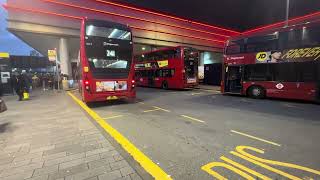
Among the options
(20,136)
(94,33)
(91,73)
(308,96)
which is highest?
(94,33)

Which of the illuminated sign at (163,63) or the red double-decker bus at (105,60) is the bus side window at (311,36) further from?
the illuminated sign at (163,63)

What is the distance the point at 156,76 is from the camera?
1953 centimetres

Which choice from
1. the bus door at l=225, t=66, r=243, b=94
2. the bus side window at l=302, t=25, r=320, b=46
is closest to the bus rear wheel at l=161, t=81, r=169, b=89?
the bus door at l=225, t=66, r=243, b=94

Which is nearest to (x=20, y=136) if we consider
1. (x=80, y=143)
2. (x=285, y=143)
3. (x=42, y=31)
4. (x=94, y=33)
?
(x=80, y=143)

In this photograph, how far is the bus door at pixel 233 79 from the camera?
12478 millimetres

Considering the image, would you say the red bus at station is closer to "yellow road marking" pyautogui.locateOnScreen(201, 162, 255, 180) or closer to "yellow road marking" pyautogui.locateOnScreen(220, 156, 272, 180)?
"yellow road marking" pyautogui.locateOnScreen(220, 156, 272, 180)

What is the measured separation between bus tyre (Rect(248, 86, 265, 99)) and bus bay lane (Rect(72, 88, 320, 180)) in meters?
4.17

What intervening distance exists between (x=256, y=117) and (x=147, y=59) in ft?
49.2

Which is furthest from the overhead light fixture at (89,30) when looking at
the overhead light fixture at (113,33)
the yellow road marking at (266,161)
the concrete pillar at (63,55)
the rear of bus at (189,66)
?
the concrete pillar at (63,55)

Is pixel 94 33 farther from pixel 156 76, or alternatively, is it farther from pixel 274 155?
pixel 156 76

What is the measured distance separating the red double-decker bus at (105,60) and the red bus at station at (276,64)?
6839mm

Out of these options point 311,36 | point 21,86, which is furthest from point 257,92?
point 21,86

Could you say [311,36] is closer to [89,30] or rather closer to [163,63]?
[89,30]

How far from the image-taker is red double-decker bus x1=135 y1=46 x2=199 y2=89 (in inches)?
654
